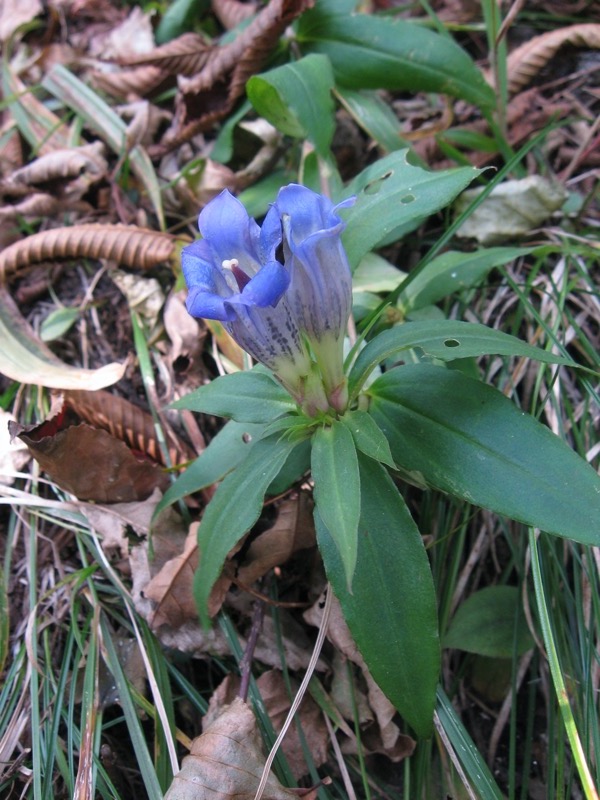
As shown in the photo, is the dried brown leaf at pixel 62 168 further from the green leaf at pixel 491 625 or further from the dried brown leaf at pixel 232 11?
the green leaf at pixel 491 625

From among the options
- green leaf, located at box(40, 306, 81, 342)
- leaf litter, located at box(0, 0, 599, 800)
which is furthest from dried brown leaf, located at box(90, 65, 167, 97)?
green leaf, located at box(40, 306, 81, 342)

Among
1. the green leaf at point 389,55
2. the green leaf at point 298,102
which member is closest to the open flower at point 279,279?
the green leaf at point 298,102

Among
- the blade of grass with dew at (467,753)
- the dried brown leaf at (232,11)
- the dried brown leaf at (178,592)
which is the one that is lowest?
the blade of grass with dew at (467,753)

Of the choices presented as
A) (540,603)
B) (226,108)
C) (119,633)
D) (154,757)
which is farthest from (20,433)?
(226,108)

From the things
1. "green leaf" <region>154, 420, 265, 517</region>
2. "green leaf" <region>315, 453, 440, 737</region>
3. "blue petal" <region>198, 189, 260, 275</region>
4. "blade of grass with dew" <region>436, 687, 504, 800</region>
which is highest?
"blue petal" <region>198, 189, 260, 275</region>

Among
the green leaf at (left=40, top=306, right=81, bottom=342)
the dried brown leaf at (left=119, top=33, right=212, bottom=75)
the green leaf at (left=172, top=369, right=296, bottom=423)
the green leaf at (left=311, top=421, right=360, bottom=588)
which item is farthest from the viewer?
the dried brown leaf at (left=119, top=33, right=212, bottom=75)

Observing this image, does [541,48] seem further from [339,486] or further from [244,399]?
[339,486]

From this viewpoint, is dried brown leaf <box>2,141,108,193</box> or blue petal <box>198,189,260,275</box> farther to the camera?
dried brown leaf <box>2,141,108,193</box>

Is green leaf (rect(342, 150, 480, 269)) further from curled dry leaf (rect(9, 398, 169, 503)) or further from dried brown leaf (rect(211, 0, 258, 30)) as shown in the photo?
dried brown leaf (rect(211, 0, 258, 30))
